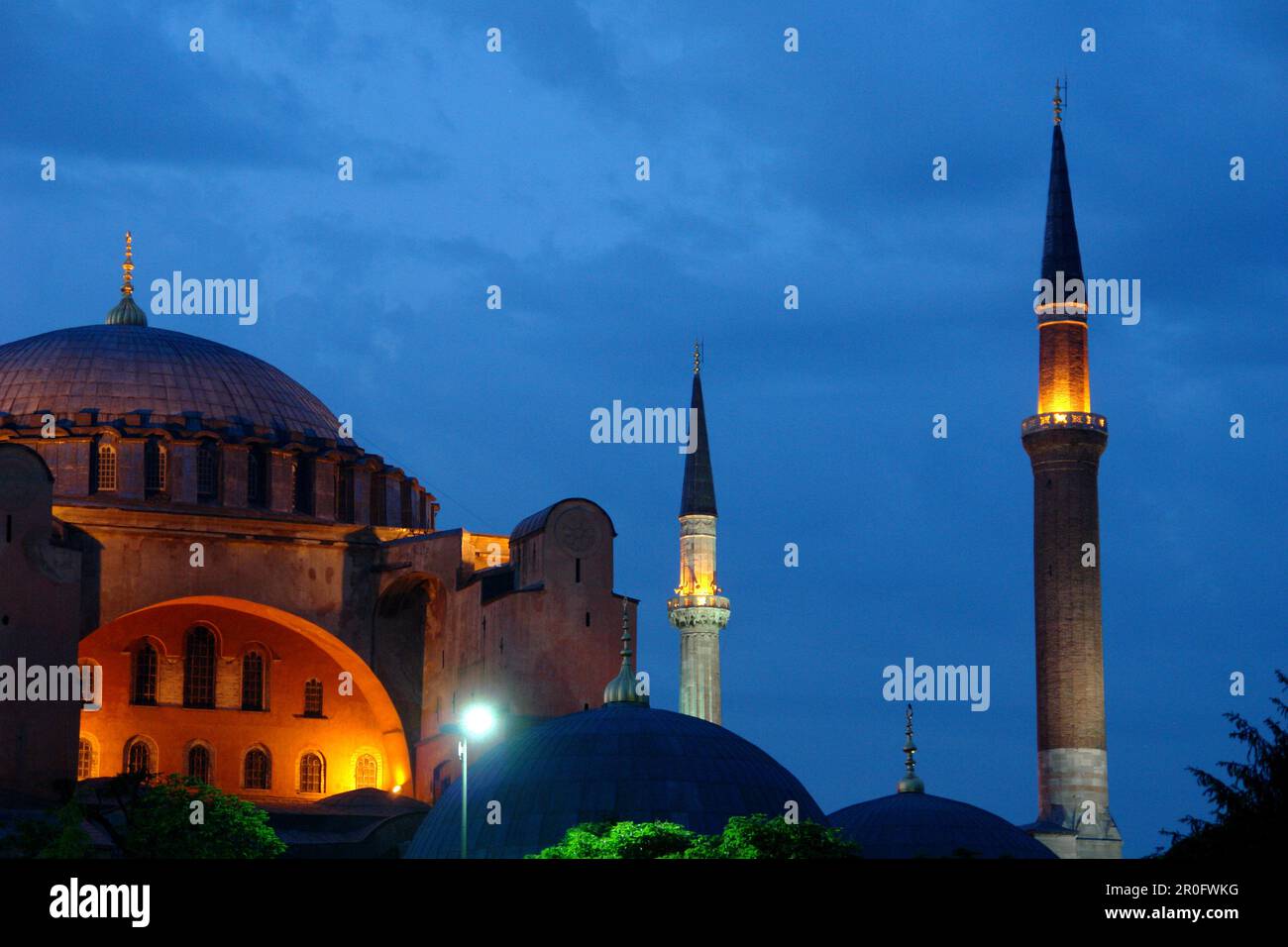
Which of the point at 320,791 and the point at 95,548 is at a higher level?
the point at 95,548

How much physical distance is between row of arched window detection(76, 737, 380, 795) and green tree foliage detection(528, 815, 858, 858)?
58.7ft

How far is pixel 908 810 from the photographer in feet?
176

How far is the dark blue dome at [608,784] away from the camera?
43312 mm

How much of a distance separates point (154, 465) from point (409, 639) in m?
6.99

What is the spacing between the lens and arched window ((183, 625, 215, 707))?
53.3 meters

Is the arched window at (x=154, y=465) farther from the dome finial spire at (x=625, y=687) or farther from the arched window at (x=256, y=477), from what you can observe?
the dome finial spire at (x=625, y=687)

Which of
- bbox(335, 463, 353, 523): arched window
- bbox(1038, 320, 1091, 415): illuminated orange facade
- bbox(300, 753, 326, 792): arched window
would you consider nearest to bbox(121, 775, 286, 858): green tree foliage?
bbox(300, 753, 326, 792): arched window

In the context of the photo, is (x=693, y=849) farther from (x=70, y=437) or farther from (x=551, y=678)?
(x=70, y=437)

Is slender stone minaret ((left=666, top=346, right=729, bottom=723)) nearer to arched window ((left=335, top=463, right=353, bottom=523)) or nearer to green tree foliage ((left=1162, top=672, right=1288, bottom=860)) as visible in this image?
arched window ((left=335, top=463, right=353, bottom=523))

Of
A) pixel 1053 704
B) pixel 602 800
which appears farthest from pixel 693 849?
pixel 1053 704

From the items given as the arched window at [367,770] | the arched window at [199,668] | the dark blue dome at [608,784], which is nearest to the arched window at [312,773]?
the arched window at [367,770]
